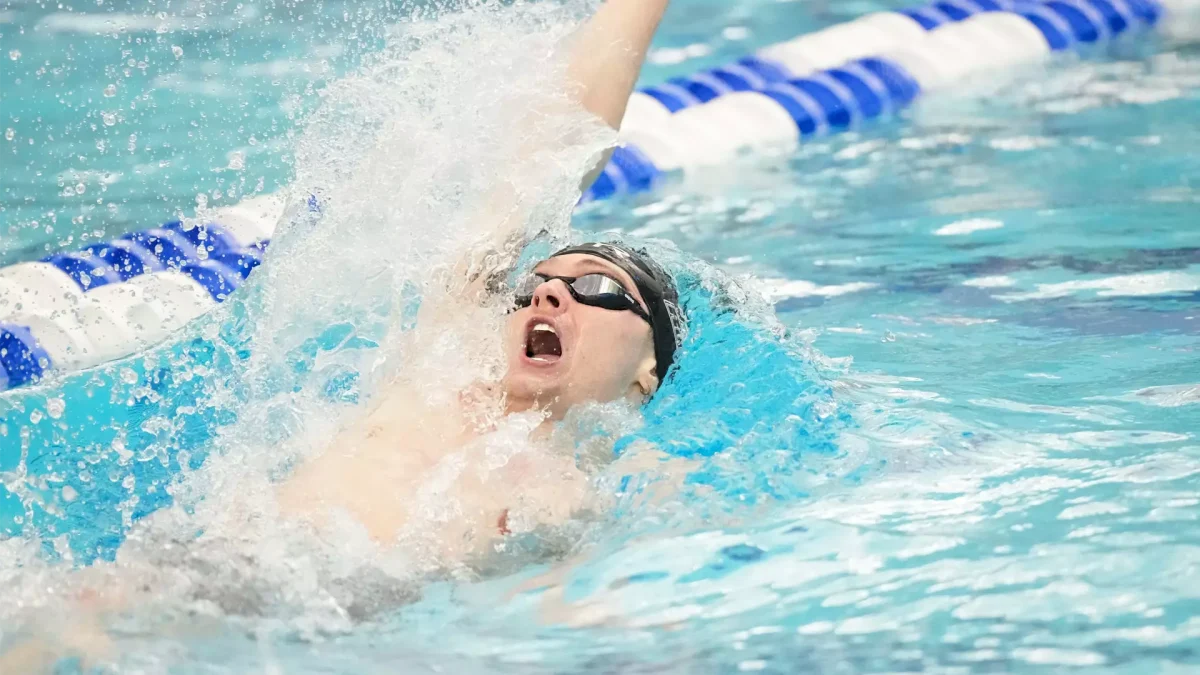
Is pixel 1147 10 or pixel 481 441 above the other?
pixel 1147 10

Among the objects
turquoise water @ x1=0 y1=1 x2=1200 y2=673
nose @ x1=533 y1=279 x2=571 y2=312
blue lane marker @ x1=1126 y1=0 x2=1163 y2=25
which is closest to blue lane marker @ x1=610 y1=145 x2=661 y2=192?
turquoise water @ x1=0 y1=1 x2=1200 y2=673

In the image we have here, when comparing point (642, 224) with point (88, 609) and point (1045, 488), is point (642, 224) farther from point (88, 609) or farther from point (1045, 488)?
point (88, 609)

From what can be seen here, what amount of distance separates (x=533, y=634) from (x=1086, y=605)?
0.81m

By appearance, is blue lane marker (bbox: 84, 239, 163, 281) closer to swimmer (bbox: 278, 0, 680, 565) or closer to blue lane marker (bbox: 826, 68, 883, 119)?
swimmer (bbox: 278, 0, 680, 565)

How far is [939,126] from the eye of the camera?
5.59 metres

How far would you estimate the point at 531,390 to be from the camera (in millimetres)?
2598

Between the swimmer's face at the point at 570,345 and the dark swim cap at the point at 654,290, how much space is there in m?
0.02

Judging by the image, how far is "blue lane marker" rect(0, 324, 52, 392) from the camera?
348cm

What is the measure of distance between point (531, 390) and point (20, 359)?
164 centimetres

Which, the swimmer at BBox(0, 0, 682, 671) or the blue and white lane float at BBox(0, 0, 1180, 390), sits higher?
the blue and white lane float at BBox(0, 0, 1180, 390)

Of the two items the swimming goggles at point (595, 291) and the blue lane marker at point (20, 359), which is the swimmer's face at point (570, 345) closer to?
the swimming goggles at point (595, 291)

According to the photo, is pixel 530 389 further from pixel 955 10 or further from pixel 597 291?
pixel 955 10

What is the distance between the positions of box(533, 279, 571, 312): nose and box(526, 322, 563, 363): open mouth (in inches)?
1.4

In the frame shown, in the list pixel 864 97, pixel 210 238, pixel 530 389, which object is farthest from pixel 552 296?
pixel 864 97
